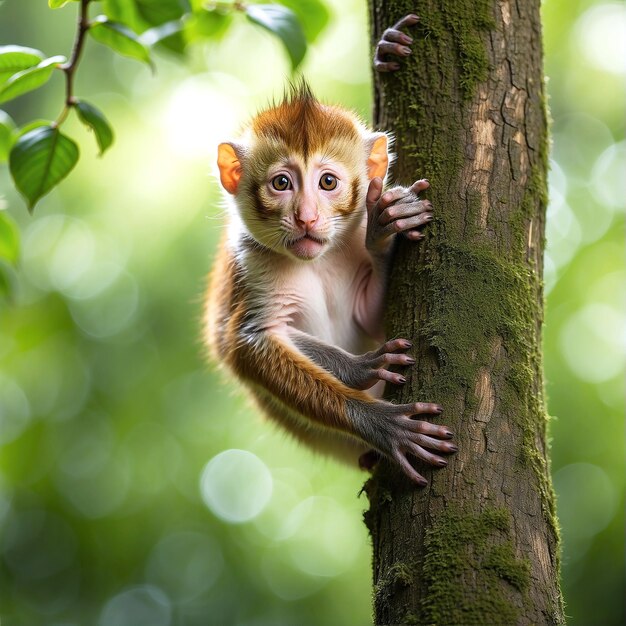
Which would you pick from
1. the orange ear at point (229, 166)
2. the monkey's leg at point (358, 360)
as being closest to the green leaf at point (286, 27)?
the orange ear at point (229, 166)

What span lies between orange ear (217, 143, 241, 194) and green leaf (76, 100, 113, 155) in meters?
0.88

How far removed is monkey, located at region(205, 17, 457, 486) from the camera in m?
3.44

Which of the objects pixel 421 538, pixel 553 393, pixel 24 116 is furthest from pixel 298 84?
pixel 24 116

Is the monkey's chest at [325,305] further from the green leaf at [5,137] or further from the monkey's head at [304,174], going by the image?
the green leaf at [5,137]

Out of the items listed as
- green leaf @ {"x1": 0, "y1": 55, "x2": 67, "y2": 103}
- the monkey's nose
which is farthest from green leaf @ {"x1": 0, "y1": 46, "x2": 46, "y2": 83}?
the monkey's nose

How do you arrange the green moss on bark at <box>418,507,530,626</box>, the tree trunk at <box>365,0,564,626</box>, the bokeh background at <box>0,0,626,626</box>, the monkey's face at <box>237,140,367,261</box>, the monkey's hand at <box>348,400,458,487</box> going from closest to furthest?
the green moss on bark at <box>418,507,530,626</box> < the tree trunk at <box>365,0,564,626</box> < the monkey's hand at <box>348,400,458,487</box> < the monkey's face at <box>237,140,367,261</box> < the bokeh background at <box>0,0,626,626</box>

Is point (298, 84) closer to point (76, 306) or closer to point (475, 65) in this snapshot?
point (475, 65)

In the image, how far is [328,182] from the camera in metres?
3.78

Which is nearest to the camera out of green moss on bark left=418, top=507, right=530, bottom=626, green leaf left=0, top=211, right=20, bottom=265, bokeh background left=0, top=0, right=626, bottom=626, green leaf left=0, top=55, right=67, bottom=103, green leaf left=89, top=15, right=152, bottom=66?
green moss on bark left=418, top=507, right=530, bottom=626

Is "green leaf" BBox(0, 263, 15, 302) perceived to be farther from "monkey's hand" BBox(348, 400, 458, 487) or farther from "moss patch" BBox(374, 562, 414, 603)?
"moss patch" BBox(374, 562, 414, 603)

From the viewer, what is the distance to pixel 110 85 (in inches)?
432

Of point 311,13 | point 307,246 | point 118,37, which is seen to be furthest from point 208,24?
point 307,246

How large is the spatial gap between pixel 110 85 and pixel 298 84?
23.8 ft

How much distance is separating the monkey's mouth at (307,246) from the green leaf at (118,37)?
101 centimetres
